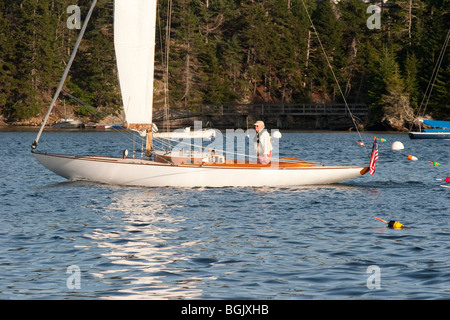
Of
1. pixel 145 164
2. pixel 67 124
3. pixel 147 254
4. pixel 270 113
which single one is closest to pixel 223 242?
pixel 147 254

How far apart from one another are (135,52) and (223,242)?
34.8 feet

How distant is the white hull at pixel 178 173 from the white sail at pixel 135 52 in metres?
1.88

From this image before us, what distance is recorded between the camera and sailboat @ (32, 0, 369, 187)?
2350 cm

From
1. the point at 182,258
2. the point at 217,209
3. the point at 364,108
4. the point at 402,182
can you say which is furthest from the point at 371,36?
the point at 182,258

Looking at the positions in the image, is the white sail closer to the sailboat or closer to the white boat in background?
the sailboat

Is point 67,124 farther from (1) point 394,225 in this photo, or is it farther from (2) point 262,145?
(1) point 394,225

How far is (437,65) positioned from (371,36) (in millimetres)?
19214

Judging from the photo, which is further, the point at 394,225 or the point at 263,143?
the point at 263,143

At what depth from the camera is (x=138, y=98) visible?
2420cm

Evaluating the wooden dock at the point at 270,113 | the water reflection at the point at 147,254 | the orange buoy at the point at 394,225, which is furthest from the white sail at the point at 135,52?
the wooden dock at the point at 270,113

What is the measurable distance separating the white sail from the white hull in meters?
1.88

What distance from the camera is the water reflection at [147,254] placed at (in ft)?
37.9

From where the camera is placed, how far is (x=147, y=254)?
14.1 metres

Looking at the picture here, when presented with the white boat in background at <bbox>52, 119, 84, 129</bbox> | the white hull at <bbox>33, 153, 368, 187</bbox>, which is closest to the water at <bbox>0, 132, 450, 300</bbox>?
the white hull at <bbox>33, 153, 368, 187</bbox>
